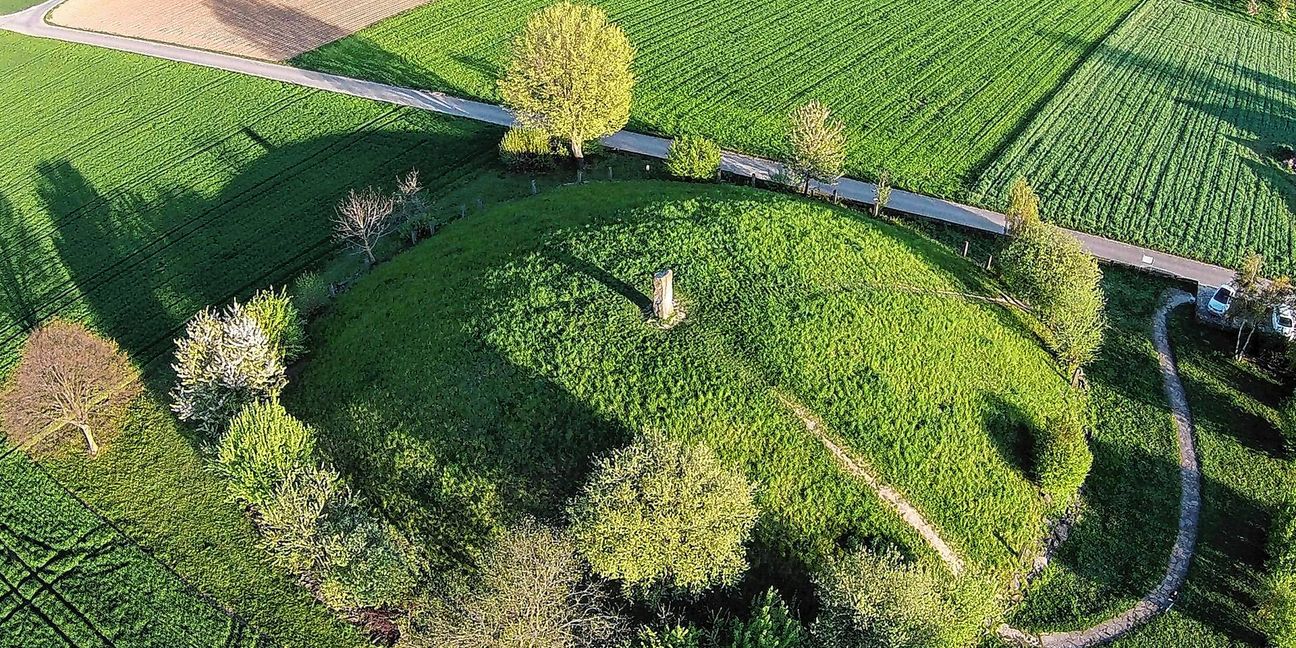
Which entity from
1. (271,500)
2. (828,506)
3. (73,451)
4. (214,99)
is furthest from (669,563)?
(214,99)

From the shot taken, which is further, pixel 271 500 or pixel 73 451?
pixel 73 451

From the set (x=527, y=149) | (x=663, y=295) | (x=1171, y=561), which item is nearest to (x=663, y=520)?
(x=663, y=295)

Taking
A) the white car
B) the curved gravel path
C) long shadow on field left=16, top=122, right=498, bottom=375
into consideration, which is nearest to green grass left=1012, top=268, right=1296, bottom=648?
the curved gravel path

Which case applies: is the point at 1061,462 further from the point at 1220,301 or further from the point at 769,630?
the point at 1220,301

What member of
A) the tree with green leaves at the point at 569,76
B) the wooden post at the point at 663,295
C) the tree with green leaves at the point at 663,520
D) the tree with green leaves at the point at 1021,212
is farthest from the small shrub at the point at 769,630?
the tree with green leaves at the point at 569,76

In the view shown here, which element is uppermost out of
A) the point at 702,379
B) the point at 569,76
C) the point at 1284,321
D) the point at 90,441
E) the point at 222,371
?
the point at 569,76

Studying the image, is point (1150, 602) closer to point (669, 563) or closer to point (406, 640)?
point (669, 563)
